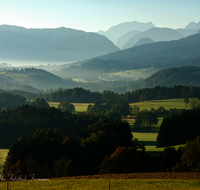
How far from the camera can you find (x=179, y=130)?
115375mm

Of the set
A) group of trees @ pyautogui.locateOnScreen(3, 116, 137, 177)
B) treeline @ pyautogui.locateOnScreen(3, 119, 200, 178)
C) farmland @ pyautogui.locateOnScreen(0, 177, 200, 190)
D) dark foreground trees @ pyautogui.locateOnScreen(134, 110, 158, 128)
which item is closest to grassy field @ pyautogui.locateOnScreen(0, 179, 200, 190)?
farmland @ pyautogui.locateOnScreen(0, 177, 200, 190)

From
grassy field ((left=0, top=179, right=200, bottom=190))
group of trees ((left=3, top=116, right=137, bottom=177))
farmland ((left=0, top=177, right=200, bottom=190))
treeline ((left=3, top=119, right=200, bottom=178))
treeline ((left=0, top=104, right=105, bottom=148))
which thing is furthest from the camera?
treeline ((left=0, top=104, right=105, bottom=148))

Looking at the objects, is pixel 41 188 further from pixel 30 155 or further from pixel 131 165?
pixel 30 155

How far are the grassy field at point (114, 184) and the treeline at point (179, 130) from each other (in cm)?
7543

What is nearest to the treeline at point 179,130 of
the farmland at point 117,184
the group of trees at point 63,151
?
the group of trees at point 63,151

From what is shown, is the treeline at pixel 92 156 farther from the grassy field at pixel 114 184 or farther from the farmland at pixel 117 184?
the grassy field at pixel 114 184

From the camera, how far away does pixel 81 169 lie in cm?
7138

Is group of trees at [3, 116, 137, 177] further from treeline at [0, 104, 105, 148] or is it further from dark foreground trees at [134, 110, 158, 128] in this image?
dark foreground trees at [134, 110, 158, 128]

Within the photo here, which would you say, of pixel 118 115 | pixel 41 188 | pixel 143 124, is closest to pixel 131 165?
pixel 41 188

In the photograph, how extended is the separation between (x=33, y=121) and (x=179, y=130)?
87.2 m

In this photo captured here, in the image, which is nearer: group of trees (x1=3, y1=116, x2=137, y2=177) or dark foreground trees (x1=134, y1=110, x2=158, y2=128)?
group of trees (x1=3, y1=116, x2=137, y2=177)

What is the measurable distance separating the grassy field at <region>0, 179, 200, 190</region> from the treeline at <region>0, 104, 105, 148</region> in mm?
116320

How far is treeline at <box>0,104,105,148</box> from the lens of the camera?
→ 153m

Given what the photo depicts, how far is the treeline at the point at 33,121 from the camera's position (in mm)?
152600
